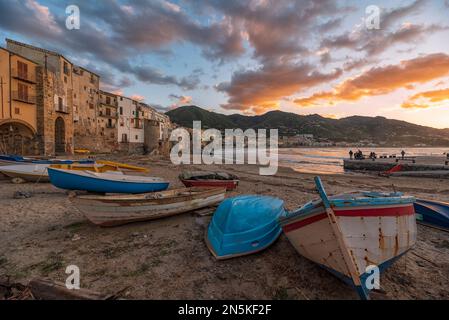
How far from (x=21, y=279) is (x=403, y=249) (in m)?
8.58

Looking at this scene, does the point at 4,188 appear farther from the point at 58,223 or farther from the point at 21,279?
the point at 21,279

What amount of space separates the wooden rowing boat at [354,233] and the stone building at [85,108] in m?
52.4

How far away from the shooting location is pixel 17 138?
28203mm

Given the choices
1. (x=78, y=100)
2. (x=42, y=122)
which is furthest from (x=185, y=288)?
(x=78, y=100)

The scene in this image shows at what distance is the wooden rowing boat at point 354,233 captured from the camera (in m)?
3.82

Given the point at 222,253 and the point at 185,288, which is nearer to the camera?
the point at 185,288

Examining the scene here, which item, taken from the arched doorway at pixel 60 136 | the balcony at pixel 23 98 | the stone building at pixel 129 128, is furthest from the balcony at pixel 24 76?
the stone building at pixel 129 128

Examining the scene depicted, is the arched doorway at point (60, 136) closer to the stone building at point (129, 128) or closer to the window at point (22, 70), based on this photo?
the window at point (22, 70)

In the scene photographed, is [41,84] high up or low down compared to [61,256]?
up

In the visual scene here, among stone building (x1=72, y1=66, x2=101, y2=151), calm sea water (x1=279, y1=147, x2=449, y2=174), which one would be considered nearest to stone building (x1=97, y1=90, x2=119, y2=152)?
stone building (x1=72, y1=66, x2=101, y2=151)

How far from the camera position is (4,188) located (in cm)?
1302

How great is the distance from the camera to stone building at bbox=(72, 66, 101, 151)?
1758 inches

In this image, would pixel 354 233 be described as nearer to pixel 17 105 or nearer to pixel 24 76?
pixel 17 105
